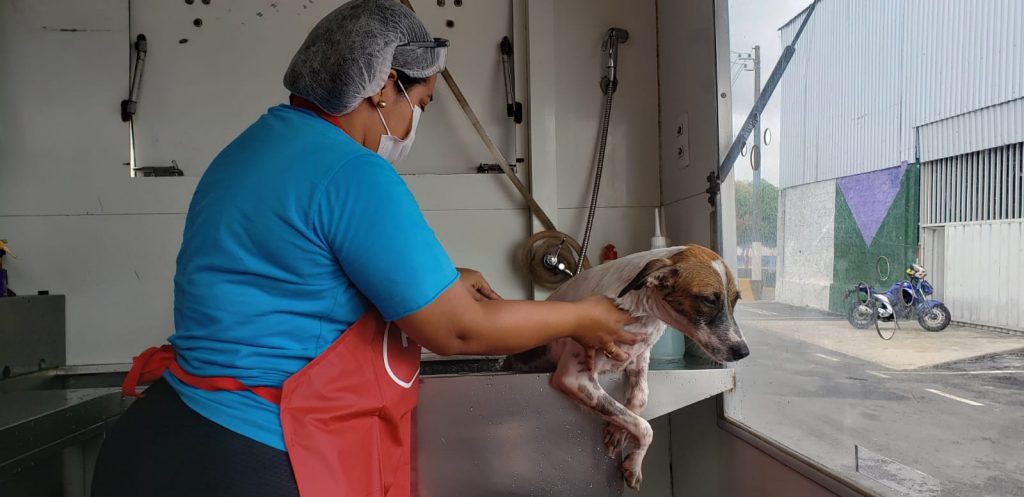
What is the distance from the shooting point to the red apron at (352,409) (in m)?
0.92

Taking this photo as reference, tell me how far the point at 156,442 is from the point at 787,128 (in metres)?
1.55

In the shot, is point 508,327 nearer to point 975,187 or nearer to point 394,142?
point 394,142

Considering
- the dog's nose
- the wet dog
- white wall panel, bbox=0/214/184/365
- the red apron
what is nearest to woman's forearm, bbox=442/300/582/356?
the red apron

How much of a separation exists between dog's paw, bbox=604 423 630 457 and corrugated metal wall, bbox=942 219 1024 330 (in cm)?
74

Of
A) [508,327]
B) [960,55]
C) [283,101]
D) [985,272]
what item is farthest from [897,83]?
[283,101]

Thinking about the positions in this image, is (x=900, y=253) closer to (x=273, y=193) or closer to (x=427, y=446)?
(x=273, y=193)

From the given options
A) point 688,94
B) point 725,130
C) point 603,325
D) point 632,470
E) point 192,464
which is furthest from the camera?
point 688,94

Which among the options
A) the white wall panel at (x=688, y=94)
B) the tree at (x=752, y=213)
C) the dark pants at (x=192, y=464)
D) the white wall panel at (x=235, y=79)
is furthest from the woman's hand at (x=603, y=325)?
the white wall panel at (x=235, y=79)

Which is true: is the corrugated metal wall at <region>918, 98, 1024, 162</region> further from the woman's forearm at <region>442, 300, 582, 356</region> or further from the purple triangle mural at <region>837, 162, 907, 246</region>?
the woman's forearm at <region>442, 300, 582, 356</region>

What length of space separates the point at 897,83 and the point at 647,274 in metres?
0.57

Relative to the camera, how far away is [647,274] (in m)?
1.30

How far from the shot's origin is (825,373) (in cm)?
148

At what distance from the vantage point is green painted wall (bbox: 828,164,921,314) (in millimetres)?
1148

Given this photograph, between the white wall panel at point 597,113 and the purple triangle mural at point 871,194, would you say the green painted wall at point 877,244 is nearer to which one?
the purple triangle mural at point 871,194
